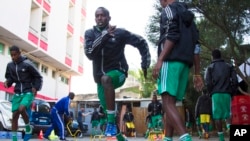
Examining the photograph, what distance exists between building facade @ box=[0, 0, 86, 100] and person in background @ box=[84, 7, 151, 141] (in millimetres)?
17850

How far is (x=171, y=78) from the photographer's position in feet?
13.3

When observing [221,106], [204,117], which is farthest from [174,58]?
[204,117]

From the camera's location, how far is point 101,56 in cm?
575

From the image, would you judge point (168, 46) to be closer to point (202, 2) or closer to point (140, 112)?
point (202, 2)

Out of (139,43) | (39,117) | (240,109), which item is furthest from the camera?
(39,117)

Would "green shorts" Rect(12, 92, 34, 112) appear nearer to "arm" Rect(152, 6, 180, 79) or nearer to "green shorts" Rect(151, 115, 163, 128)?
"arm" Rect(152, 6, 180, 79)

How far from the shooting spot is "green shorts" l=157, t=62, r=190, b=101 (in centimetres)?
405

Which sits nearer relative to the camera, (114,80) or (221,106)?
(114,80)

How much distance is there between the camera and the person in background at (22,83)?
7.28 m

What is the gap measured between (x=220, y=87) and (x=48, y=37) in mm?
25168

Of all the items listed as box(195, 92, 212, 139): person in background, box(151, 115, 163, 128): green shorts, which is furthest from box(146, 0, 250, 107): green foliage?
box(151, 115, 163, 128): green shorts

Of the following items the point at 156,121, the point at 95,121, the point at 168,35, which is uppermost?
the point at 168,35

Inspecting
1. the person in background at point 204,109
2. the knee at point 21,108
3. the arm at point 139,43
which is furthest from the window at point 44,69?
the arm at point 139,43

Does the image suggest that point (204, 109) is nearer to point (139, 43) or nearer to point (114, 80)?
point (139, 43)
